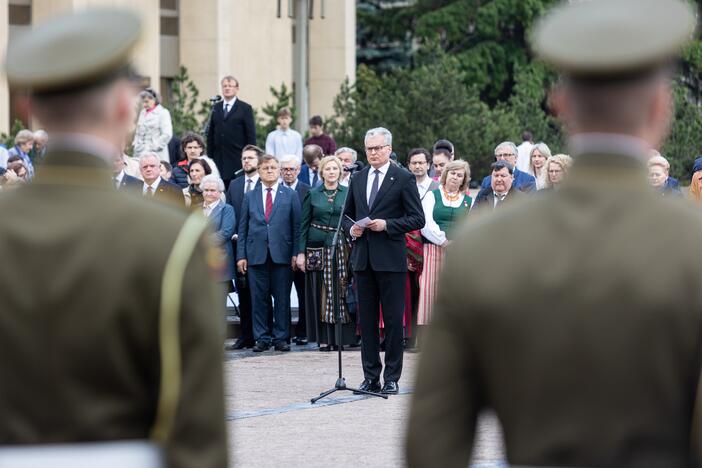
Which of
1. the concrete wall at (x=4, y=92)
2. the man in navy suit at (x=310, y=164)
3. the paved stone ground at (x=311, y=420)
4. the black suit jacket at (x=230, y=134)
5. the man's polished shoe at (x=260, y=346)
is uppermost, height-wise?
the concrete wall at (x=4, y=92)

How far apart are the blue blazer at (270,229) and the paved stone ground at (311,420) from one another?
4.45 feet

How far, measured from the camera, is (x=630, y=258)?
10.6 ft

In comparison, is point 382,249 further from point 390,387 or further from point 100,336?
point 100,336

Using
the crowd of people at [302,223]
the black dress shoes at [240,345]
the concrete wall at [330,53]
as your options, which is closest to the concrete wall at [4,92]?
the concrete wall at [330,53]

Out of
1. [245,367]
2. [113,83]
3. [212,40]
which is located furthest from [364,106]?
[113,83]

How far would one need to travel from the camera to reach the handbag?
16859 millimetres

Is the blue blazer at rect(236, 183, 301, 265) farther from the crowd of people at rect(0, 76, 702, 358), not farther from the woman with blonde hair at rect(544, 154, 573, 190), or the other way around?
the woman with blonde hair at rect(544, 154, 573, 190)

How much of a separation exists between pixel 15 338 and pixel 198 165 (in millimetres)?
13961

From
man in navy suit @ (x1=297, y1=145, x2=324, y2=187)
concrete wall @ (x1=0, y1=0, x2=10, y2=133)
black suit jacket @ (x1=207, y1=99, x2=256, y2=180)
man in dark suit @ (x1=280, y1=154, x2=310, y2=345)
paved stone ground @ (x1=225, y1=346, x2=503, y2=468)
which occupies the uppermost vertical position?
concrete wall @ (x1=0, y1=0, x2=10, y2=133)

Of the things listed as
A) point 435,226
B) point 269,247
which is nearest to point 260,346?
point 269,247

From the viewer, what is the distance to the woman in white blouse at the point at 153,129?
20.6 meters

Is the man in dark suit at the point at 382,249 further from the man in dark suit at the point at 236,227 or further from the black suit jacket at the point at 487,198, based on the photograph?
the man in dark suit at the point at 236,227

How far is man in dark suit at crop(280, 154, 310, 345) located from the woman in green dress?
0.41 metres

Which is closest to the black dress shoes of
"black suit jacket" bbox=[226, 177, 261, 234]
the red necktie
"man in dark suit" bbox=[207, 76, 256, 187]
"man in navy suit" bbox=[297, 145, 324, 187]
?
"black suit jacket" bbox=[226, 177, 261, 234]
